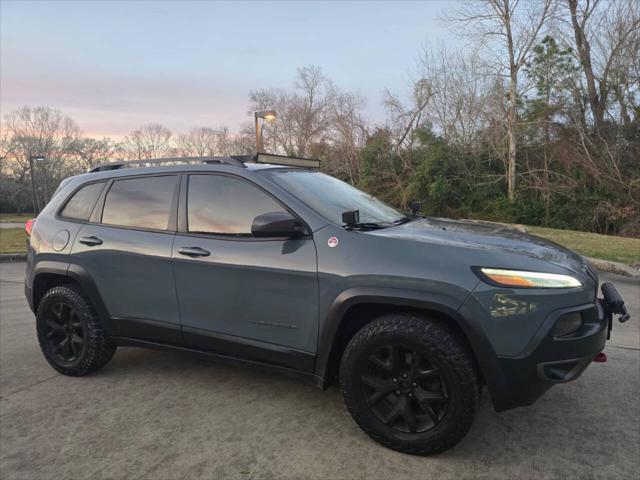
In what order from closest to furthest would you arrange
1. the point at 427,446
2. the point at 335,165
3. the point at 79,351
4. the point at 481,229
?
the point at 427,446 < the point at 481,229 < the point at 79,351 < the point at 335,165

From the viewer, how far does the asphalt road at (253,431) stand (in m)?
2.43

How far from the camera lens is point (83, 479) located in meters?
2.38

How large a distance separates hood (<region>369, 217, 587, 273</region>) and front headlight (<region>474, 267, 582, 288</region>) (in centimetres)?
13

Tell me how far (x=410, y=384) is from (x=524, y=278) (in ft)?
2.75

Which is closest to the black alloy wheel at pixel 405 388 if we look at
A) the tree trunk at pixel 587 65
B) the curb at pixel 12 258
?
the curb at pixel 12 258

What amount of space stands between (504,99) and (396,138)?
5703 mm

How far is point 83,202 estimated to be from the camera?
12.2 ft

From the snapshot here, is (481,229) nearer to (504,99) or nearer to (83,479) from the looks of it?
(83,479)

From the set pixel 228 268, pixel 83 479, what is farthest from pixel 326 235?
pixel 83 479

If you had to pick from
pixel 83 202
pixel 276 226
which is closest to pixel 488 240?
pixel 276 226

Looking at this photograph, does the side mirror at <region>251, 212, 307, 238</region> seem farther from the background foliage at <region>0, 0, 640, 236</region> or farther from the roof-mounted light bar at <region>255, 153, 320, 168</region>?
the background foliage at <region>0, 0, 640, 236</region>

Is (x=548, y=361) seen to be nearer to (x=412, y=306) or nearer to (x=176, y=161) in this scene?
(x=412, y=306)

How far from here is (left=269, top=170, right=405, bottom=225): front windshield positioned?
2.93 metres

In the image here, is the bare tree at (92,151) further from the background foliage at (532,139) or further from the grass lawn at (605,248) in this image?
the grass lawn at (605,248)
